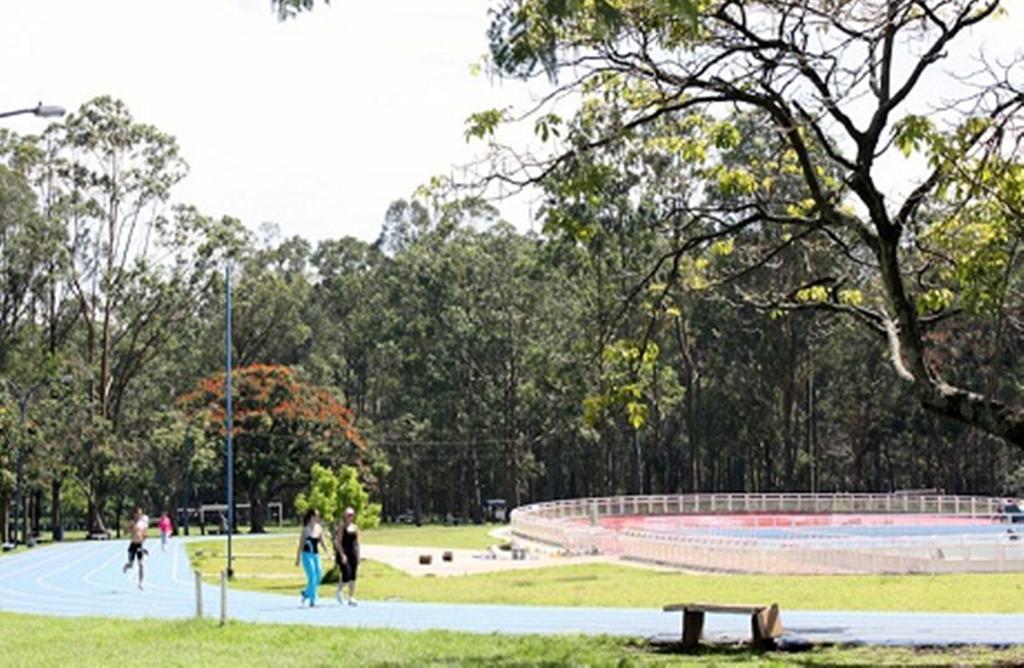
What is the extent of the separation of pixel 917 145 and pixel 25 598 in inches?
901

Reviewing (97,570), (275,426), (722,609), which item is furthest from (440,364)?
(722,609)

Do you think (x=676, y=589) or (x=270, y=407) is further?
(x=270, y=407)

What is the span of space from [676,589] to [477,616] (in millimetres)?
6305

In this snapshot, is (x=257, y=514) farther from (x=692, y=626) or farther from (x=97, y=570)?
(x=692, y=626)

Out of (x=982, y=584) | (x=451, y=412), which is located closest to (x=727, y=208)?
(x=982, y=584)

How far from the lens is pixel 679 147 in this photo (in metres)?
17.2

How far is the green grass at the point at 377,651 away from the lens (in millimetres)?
14641

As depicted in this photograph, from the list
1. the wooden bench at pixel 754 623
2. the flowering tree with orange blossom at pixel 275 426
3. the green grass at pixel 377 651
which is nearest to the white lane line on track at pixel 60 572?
the green grass at pixel 377 651

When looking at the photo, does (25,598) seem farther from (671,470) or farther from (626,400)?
(671,470)

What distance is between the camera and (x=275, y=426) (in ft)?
235

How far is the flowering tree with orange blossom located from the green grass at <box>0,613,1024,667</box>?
52.5 m

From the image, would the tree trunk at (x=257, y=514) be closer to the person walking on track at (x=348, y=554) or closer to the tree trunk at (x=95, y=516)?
the tree trunk at (x=95, y=516)

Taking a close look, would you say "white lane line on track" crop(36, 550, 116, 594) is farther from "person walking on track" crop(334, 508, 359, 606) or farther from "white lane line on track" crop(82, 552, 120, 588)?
"person walking on track" crop(334, 508, 359, 606)

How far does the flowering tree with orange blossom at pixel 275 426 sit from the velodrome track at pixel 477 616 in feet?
121
